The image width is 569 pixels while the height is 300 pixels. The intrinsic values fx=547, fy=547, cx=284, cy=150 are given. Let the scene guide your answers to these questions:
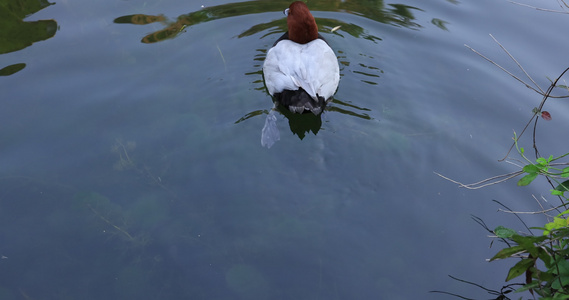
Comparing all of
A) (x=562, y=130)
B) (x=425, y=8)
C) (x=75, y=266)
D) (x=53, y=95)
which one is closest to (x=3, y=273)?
(x=75, y=266)

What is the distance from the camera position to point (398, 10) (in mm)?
7043

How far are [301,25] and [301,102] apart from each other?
101cm

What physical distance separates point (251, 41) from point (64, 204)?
9.68 feet

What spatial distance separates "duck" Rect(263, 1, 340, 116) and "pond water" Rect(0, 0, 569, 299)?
0.16m

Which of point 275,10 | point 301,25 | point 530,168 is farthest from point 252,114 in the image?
point 530,168

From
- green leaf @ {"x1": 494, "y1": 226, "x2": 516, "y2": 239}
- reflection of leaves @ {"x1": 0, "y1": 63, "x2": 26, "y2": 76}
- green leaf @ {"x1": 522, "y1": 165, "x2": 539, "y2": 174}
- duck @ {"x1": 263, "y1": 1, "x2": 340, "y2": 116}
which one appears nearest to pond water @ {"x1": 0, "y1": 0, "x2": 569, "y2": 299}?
reflection of leaves @ {"x1": 0, "y1": 63, "x2": 26, "y2": 76}

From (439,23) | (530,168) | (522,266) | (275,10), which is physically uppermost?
(275,10)

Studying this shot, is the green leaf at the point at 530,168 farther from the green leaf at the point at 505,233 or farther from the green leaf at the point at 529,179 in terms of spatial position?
the green leaf at the point at 505,233

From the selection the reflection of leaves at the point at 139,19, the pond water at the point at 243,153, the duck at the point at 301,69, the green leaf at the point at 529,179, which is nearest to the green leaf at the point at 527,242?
the green leaf at the point at 529,179

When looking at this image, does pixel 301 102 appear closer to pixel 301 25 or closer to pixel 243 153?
pixel 243 153

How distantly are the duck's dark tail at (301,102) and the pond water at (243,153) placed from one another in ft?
0.39

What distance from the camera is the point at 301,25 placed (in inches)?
227

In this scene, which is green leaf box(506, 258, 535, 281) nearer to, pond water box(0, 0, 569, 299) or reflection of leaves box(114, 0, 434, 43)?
pond water box(0, 0, 569, 299)

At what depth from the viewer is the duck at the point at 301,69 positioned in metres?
5.25
